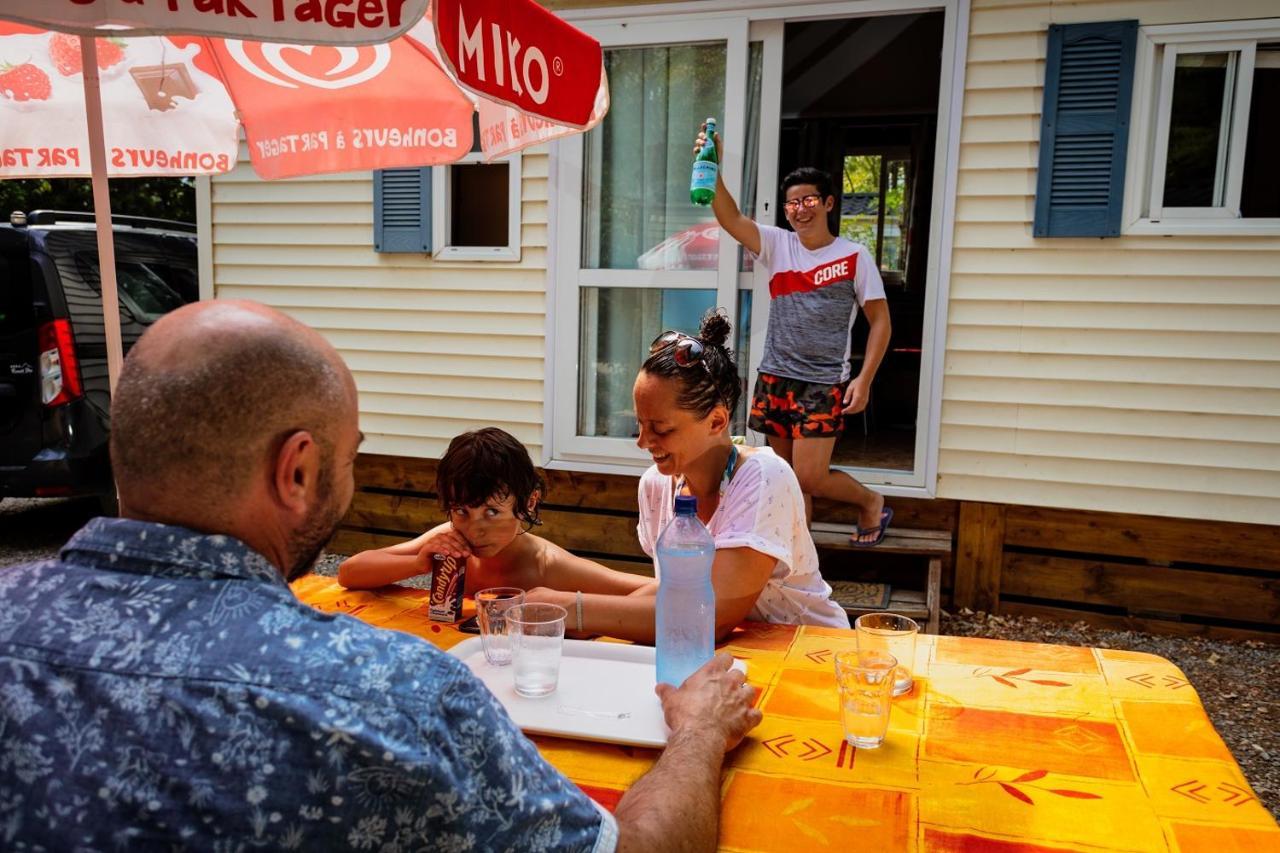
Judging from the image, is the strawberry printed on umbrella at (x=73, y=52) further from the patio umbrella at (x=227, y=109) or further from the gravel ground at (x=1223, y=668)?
the gravel ground at (x=1223, y=668)

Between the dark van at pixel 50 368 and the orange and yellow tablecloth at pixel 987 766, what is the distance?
507 centimetres

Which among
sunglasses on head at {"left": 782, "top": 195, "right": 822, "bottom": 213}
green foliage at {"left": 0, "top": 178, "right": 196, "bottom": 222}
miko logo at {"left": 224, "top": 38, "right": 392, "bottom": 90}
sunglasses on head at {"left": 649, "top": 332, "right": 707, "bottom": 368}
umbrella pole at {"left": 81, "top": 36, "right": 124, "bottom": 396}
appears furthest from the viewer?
green foliage at {"left": 0, "top": 178, "right": 196, "bottom": 222}

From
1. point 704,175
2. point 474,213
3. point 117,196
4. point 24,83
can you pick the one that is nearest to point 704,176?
point 704,175

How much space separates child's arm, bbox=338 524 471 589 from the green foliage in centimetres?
1247

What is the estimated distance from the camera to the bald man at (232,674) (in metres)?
0.78

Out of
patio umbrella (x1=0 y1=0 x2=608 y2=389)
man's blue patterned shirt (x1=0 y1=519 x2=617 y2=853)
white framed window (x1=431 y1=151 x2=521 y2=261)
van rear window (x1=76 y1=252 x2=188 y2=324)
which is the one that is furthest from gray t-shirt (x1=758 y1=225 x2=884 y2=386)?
van rear window (x1=76 y1=252 x2=188 y2=324)

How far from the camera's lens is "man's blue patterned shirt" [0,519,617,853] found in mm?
774

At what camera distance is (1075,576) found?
15.0 ft

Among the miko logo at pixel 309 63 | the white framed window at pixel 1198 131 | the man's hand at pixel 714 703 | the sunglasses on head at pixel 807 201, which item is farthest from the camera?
the sunglasses on head at pixel 807 201

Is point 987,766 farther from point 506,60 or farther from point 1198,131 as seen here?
point 1198,131

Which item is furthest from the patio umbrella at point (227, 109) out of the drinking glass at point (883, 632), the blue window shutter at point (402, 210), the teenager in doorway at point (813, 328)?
the blue window shutter at point (402, 210)

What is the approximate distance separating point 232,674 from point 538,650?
0.83m

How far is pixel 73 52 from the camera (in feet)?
9.09

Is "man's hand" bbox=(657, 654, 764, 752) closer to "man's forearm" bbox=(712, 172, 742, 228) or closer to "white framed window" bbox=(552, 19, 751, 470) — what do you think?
"man's forearm" bbox=(712, 172, 742, 228)
